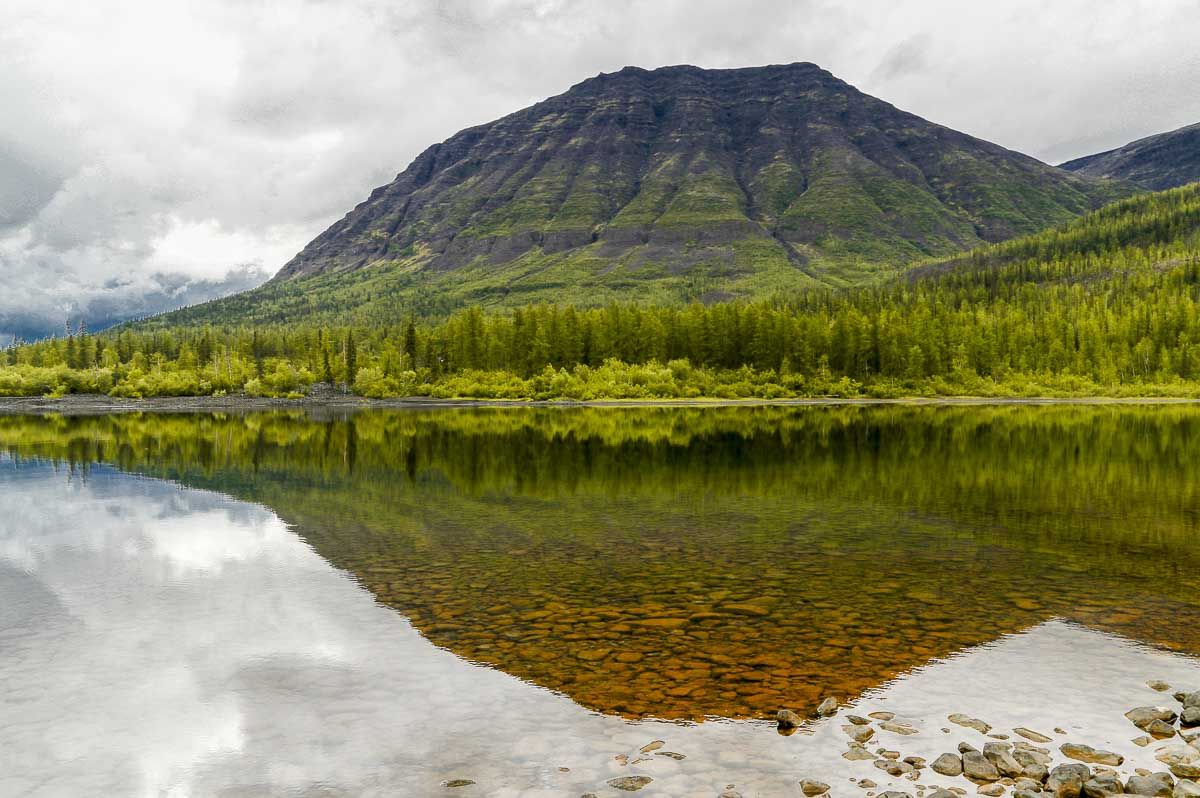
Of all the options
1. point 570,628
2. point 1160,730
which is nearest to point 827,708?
point 1160,730

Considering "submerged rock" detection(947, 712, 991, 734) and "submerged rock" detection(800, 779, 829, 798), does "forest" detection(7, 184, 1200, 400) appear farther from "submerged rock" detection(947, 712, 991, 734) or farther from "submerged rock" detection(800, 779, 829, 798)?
"submerged rock" detection(800, 779, 829, 798)

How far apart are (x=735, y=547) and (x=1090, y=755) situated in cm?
1520

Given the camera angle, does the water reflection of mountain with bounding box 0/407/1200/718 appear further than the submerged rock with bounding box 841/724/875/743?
Yes

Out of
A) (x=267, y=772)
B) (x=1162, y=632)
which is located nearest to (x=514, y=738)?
(x=267, y=772)

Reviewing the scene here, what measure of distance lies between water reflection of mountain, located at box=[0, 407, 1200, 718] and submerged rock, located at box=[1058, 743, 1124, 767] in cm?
357

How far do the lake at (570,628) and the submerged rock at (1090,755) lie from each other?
207mm

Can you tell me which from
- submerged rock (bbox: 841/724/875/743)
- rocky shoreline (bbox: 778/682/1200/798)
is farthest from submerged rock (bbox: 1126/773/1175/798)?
submerged rock (bbox: 841/724/875/743)

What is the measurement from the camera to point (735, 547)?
86.5ft

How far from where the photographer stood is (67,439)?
78812mm

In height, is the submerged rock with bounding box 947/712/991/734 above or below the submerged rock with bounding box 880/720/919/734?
below

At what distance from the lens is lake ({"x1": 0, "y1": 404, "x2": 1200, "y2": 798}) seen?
469 inches

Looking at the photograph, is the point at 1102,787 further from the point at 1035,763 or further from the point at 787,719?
the point at 787,719

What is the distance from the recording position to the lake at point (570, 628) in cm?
1191

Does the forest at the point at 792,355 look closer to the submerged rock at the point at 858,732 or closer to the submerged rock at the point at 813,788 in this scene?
the submerged rock at the point at 858,732
